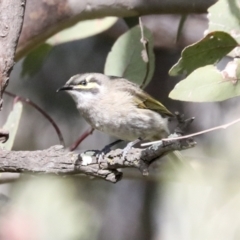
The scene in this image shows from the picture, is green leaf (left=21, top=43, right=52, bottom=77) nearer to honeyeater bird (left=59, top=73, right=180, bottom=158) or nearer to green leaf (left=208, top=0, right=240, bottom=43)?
honeyeater bird (left=59, top=73, right=180, bottom=158)

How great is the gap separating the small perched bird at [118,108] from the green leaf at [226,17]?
0.66 meters

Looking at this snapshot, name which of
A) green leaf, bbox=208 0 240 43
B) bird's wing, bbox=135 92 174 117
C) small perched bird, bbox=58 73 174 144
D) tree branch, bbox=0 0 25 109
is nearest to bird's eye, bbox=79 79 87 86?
small perched bird, bbox=58 73 174 144

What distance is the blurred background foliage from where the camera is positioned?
2.15 meters

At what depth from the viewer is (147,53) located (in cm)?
190

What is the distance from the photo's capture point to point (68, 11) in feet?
6.79

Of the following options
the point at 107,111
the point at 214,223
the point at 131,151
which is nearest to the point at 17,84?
the point at 107,111

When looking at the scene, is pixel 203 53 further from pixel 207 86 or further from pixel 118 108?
pixel 118 108

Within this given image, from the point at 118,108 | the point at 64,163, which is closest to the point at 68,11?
the point at 118,108

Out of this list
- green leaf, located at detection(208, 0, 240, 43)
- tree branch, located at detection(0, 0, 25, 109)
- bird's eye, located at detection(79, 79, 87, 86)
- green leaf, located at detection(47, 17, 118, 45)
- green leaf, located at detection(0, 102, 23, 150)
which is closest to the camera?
green leaf, located at detection(208, 0, 240, 43)

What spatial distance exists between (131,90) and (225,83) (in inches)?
35.1

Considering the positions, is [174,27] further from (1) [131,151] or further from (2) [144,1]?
(1) [131,151]

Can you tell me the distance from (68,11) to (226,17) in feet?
2.77

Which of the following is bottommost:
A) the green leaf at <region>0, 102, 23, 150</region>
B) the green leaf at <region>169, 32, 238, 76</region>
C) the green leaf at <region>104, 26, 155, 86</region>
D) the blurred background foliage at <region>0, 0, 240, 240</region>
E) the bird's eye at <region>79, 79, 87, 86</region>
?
the blurred background foliage at <region>0, 0, 240, 240</region>

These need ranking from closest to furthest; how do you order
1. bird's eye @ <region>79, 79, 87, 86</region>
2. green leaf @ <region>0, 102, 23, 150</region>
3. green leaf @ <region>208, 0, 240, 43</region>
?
1. green leaf @ <region>208, 0, 240, 43</region>
2. green leaf @ <region>0, 102, 23, 150</region>
3. bird's eye @ <region>79, 79, 87, 86</region>
